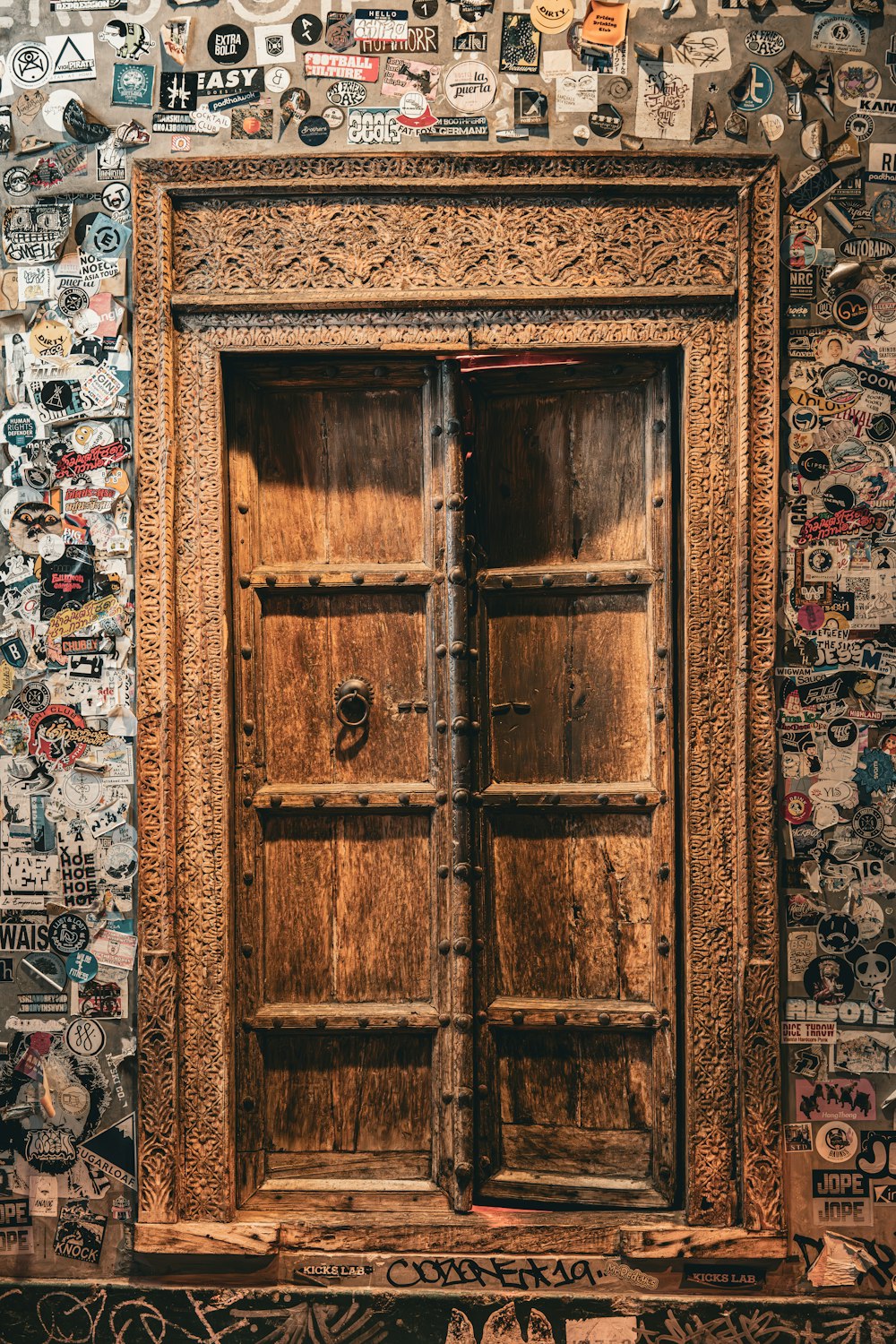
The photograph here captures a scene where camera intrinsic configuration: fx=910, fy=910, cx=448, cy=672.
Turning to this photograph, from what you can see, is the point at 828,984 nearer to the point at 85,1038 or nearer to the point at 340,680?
the point at 340,680

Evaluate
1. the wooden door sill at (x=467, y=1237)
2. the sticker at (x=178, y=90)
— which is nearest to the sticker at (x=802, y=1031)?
the wooden door sill at (x=467, y=1237)

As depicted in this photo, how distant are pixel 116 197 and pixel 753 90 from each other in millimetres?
1501

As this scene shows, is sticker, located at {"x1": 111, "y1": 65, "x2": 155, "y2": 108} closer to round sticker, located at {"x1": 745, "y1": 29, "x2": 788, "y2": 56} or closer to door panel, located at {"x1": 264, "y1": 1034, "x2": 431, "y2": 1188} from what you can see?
round sticker, located at {"x1": 745, "y1": 29, "x2": 788, "y2": 56}

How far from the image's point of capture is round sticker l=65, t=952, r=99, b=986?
2168mm

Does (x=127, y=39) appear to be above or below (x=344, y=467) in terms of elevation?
above

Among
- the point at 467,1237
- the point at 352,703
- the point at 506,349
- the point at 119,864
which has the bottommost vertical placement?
the point at 467,1237

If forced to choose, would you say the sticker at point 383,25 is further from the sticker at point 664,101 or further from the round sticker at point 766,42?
the round sticker at point 766,42

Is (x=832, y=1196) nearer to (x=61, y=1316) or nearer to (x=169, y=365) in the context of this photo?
(x=61, y=1316)

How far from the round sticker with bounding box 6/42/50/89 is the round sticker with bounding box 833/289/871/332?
6.36ft

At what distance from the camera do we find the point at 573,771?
2.24m

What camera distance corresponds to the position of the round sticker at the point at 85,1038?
216 centimetres

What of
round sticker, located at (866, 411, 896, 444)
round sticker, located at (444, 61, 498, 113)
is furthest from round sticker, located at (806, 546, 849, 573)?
round sticker, located at (444, 61, 498, 113)

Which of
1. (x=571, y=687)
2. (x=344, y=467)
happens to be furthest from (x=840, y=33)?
(x=571, y=687)

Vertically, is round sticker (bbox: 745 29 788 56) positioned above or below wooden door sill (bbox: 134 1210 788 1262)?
above
